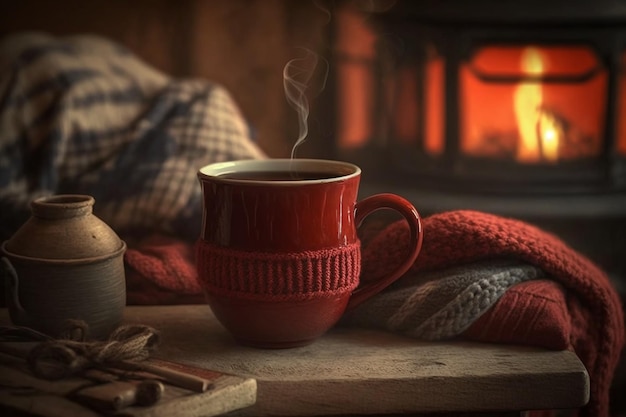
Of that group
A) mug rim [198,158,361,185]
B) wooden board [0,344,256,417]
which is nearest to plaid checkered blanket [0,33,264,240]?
mug rim [198,158,361,185]

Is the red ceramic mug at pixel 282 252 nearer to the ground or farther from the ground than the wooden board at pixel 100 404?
→ farther from the ground

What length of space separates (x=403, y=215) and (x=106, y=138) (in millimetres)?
755

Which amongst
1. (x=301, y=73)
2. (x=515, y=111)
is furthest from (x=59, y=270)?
(x=301, y=73)

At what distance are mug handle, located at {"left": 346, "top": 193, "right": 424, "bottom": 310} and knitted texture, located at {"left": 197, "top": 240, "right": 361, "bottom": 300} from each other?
35mm

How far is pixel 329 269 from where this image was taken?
69cm

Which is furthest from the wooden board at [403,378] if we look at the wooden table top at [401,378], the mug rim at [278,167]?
the mug rim at [278,167]

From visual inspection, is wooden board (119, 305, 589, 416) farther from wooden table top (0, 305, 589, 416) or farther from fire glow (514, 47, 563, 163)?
fire glow (514, 47, 563, 163)

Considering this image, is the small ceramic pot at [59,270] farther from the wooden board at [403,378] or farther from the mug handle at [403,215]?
the mug handle at [403,215]

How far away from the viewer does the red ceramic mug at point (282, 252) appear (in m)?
0.67

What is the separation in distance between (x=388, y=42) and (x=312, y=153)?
0.34m

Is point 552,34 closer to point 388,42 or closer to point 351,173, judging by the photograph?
point 388,42

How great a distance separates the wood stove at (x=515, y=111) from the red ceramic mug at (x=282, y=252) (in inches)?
33.6

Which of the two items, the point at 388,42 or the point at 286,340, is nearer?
the point at 286,340

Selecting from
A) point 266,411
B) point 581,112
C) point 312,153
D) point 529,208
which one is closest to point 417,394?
point 266,411
